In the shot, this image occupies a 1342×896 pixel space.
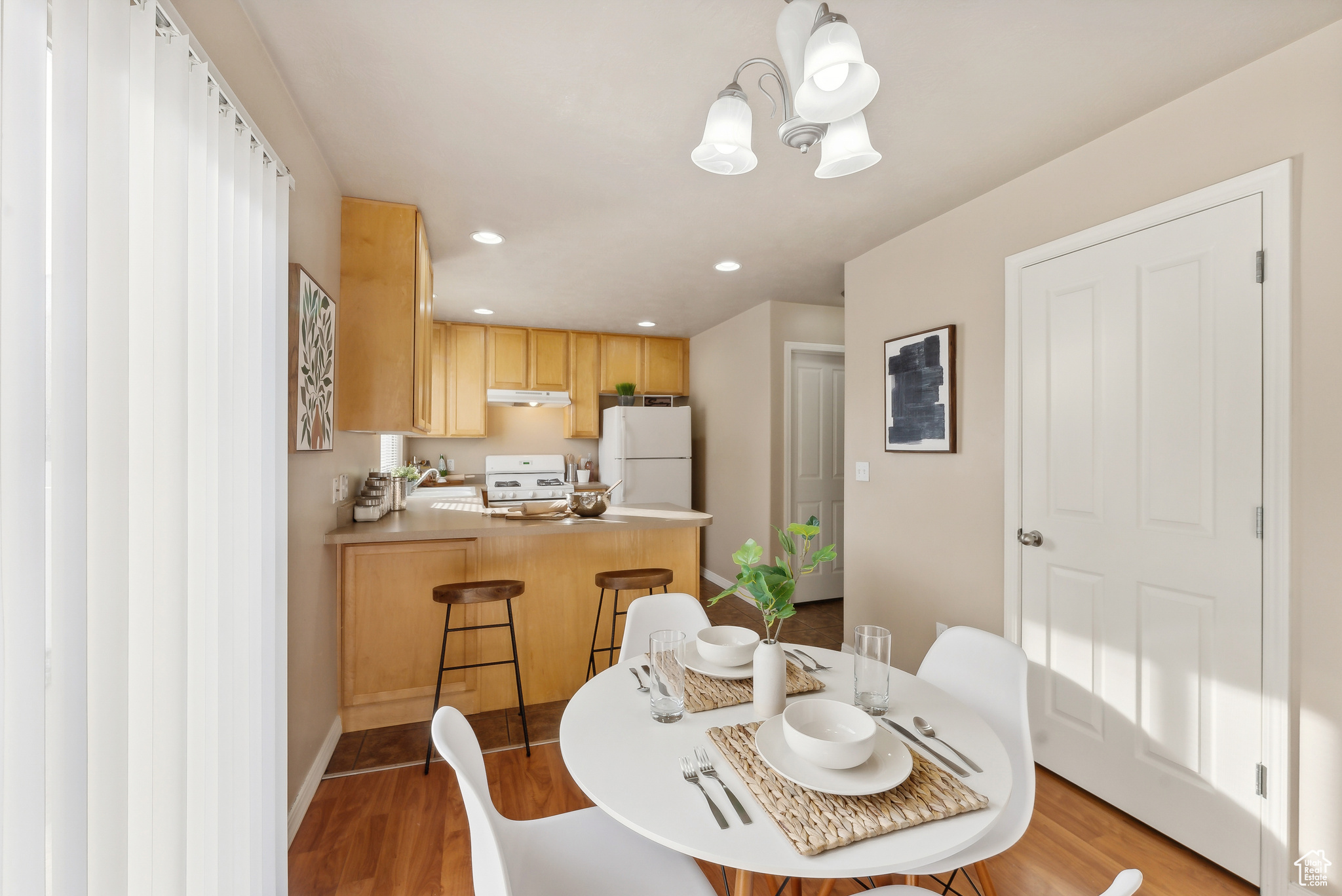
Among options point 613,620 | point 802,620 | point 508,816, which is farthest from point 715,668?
→ point 802,620

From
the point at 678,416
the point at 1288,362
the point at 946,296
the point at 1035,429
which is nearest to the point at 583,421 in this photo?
the point at 678,416

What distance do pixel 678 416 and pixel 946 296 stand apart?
2.74m

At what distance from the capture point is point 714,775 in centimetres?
98

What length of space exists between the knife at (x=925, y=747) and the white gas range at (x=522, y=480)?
4158 mm

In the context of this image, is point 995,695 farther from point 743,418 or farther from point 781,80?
point 743,418

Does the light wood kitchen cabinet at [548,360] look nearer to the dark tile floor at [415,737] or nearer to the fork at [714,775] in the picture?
the dark tile floor at [415,737]

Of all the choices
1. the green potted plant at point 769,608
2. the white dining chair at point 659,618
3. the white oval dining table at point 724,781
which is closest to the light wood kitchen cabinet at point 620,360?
the white dining chair at point 659,618

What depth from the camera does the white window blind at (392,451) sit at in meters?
4.66

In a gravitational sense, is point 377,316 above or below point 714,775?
above

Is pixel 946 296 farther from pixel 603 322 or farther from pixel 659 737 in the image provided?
pixel 603 322

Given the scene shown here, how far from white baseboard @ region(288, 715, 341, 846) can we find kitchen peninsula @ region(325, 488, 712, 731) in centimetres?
15

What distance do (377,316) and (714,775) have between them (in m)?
2.36

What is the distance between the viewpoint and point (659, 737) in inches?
43.7

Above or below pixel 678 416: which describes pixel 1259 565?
below
